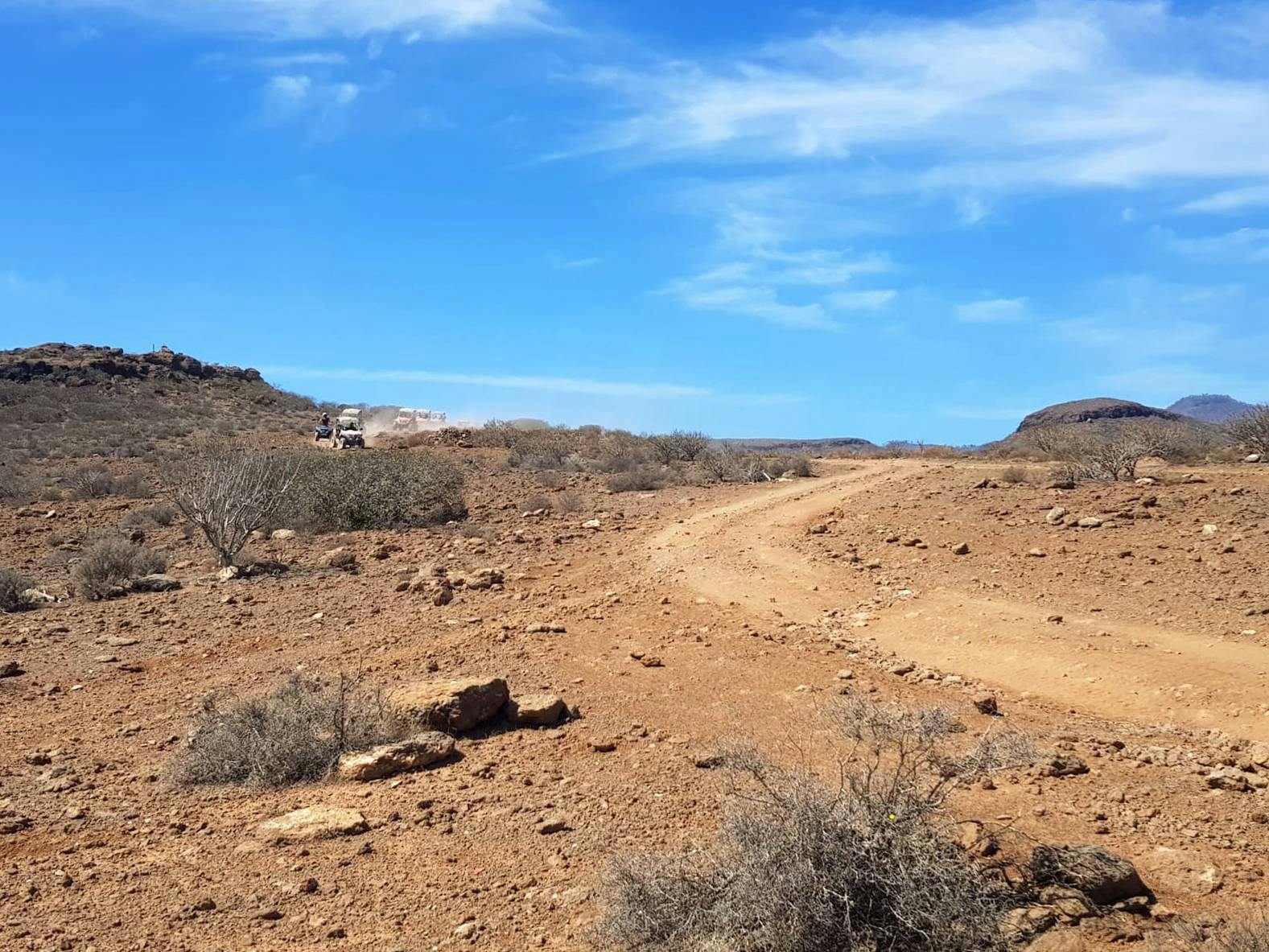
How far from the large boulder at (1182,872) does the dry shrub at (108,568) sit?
1141cm

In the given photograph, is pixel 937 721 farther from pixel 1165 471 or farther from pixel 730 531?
pixel 1165 471

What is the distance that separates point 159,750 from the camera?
6754 millimetres

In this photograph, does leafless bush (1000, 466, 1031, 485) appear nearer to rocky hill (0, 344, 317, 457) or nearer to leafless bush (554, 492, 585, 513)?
leafless bush (554, 492, 585, 513)

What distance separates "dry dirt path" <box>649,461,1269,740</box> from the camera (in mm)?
7023

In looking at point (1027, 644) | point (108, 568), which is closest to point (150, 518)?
point (108, 568)

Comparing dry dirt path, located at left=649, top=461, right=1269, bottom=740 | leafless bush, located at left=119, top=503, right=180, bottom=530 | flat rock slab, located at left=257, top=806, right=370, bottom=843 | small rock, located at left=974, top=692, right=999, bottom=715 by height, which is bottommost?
flat rock slab, located at left=257, top=806, right=370, bottom=843

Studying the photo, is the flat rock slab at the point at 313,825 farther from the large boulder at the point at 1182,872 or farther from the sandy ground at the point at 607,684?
the large boulder at the point at 1182,872

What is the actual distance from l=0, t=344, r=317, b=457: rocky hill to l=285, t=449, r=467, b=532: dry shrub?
17.0 m

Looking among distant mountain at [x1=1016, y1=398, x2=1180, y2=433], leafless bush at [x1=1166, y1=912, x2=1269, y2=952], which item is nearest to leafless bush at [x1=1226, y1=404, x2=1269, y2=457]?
leafless bush at [x1=1166, y1=912, x2=1269, y2=952]

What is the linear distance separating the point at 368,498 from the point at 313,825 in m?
12.0

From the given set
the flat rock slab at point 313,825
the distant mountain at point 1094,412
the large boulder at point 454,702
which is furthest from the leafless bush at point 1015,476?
the distant mountain at point 1094,412

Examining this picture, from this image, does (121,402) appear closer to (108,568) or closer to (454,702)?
(108,568)

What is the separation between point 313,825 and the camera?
5285mm

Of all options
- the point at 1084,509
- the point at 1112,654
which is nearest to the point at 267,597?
the point at 1112,654
